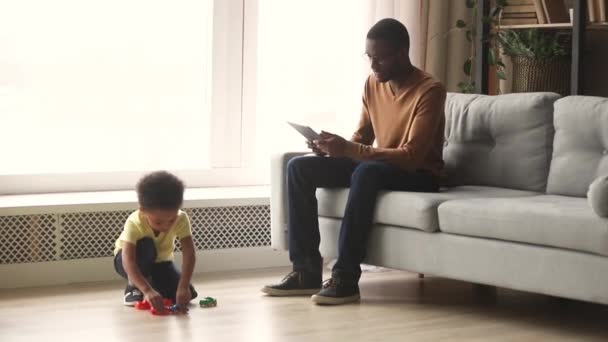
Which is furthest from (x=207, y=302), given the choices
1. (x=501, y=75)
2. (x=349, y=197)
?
(x=501, y=75)

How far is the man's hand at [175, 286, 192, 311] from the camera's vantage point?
11.9 ft

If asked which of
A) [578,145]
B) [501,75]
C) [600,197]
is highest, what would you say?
[501,75]

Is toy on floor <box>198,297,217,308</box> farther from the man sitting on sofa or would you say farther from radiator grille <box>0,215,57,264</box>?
radiator grille <box>0,215,57,264</box>

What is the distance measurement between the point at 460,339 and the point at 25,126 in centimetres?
223

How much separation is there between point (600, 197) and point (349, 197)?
0.99 meters

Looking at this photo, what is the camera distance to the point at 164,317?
140 inches

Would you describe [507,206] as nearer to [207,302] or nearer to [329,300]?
[329,300]

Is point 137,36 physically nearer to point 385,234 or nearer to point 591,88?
point 385,234

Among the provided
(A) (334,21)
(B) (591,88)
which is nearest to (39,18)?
(A) (334,21)

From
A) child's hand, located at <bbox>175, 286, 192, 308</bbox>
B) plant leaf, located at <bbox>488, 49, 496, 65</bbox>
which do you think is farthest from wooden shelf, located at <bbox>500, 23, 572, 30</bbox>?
child's hand, located at <bbox>175, 286, 192, 308</bbox>

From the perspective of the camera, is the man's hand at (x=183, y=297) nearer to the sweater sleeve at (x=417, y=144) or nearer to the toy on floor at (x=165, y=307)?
the toy on floor at (x=165, y=307)

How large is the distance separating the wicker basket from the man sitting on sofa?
1.05 m

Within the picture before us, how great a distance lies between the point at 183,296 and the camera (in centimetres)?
364

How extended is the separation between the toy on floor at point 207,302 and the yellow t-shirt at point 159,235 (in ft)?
0.64
